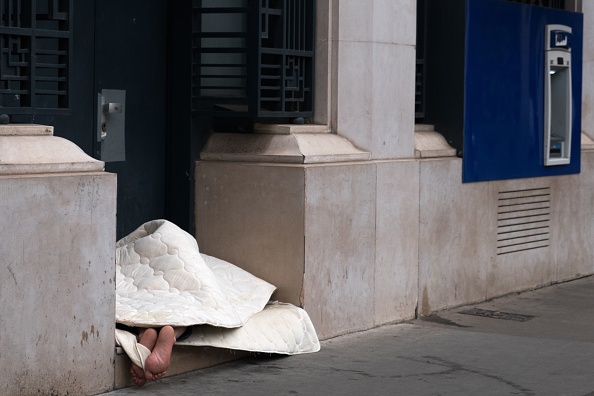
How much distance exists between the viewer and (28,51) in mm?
6301

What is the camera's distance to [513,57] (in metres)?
10.4

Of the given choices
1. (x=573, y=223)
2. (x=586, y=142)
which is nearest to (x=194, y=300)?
(x=573, y=223)

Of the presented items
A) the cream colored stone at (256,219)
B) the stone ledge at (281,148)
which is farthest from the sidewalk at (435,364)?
the stone ledge at (281,148)

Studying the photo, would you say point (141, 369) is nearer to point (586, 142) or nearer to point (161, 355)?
point (161, 355)

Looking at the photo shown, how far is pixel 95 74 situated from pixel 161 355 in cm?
198

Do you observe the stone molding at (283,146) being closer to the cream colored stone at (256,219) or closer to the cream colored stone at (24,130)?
the cream colored stone at (256,219)

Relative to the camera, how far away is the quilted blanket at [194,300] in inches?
265

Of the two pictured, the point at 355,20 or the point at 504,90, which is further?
the point at 504,90

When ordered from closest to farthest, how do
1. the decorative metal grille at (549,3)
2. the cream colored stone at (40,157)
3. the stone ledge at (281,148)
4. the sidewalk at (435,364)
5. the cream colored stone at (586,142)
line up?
the cream colored stone at (40,157), the sidewalk at (435,364), the stone ledge at (281,148), the decorative metal grille at (549,3), the cream colored stone at (586,142)

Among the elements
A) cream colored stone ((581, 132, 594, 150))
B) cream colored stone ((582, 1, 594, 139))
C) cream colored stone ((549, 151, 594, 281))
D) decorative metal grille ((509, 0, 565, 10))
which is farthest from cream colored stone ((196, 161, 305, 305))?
cream colored stone ((582, 1, 594, 139))

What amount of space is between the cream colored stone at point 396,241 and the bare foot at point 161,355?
2382mm

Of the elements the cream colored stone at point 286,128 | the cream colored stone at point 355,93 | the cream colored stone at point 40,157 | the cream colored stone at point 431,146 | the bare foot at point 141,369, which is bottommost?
the bare foot at point 141,369

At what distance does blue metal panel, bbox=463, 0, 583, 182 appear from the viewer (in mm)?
9805

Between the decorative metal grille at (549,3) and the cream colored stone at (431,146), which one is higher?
the decorative metal grille at (549,3)
